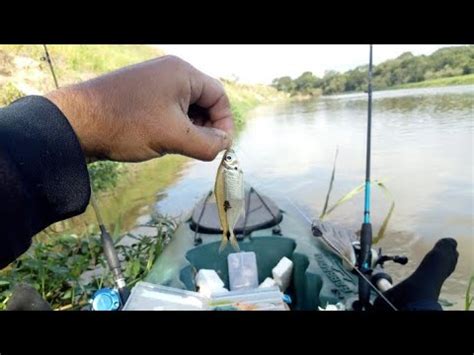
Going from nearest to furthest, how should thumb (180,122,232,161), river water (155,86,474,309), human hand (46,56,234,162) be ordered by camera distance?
human hand (46,56,234,162) → thumb (180,122,232,161) → river water (155,86,474,309)

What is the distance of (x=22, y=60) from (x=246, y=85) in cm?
1125

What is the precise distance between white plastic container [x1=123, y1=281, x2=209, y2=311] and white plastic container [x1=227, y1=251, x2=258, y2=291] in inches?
42.2

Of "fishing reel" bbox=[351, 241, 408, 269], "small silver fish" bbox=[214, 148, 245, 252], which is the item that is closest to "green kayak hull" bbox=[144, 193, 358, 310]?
"fishing reel" bbox=[351, 241, 408, 269]

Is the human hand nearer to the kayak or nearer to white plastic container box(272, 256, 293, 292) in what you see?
the kayak

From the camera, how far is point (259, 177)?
936 cm

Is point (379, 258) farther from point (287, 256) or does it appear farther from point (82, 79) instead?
point (82, 79)

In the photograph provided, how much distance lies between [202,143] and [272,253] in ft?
6.82

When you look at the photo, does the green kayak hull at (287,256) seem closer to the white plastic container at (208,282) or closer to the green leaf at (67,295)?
the white plastic container at (208,282)

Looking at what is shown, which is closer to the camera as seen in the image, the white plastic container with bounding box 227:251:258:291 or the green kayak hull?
the green kayak hull

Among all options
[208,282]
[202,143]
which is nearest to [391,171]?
[208,282]

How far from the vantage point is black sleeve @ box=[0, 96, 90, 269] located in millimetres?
958

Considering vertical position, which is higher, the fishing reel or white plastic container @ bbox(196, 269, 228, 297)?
the fishing reel

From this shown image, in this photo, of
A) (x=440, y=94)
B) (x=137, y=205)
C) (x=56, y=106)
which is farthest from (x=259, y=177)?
(x=440, y=94)

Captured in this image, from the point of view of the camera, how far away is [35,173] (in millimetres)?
1007
